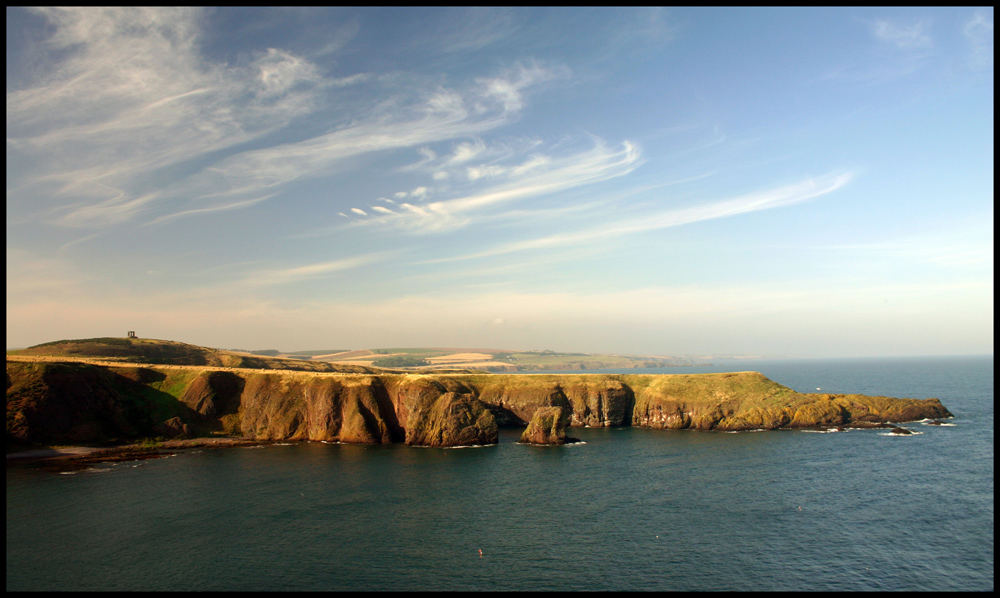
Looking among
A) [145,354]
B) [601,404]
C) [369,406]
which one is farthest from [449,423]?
[145,354]

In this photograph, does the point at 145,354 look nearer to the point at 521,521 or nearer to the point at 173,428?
the point at 173,428

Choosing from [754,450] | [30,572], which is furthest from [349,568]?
[754,450]

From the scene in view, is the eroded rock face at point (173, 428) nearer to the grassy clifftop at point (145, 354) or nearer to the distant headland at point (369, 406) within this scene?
the distant headland at point (369, 406)

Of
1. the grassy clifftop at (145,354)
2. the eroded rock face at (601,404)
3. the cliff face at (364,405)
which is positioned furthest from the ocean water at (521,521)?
the grassy clifftop at (145,354)

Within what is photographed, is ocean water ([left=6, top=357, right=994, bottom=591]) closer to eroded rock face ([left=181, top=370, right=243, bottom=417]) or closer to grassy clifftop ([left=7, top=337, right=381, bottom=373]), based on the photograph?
eroded rock face ([left=181, top=370, right=243, bottom=417])

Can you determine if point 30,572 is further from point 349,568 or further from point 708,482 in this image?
point 708,482
